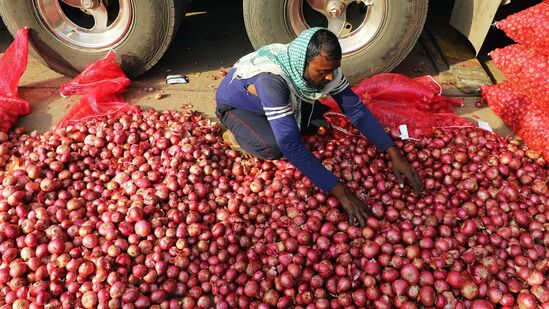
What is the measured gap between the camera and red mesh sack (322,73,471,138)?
324 centimetres

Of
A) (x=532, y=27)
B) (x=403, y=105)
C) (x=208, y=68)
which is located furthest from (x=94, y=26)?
(x=532, y=27)

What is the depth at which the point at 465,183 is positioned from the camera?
110 inches

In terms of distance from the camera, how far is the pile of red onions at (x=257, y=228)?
2.28 m

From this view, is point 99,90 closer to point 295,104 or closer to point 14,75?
point 14,75

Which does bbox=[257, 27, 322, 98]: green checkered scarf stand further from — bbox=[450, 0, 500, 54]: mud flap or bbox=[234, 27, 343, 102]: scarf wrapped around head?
bbox=[450, 0, 500, 54]: mud flap

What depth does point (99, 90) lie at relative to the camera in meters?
3.54

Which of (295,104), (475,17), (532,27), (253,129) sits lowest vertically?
(253,129)

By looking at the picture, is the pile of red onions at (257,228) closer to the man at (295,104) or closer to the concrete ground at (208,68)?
the man at (295,104)

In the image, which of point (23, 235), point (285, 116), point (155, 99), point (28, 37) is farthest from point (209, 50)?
point (23, 235)

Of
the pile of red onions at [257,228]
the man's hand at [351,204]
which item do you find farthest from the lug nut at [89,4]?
the man's hand at [351,204]

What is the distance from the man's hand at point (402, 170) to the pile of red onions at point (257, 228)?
54mm

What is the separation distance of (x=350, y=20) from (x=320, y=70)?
1771mm

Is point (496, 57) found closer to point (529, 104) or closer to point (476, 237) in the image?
Result: point (529, 104)

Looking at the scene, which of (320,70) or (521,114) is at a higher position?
(320,70)
